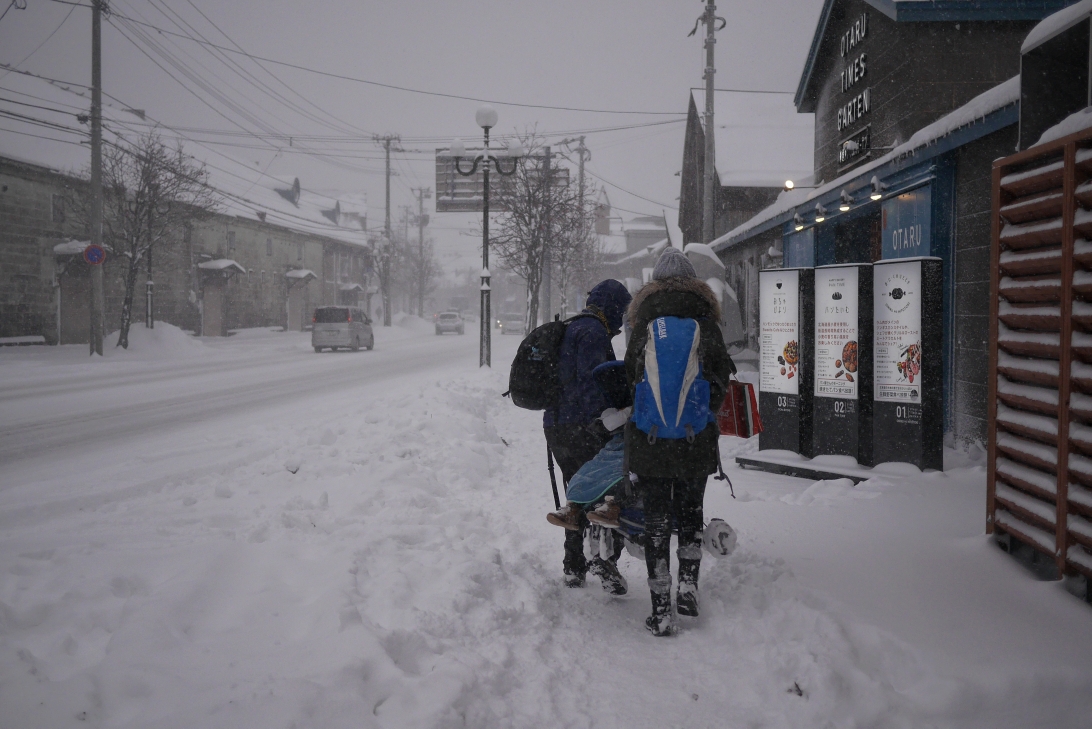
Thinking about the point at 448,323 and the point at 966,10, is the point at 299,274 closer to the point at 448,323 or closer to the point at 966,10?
the point at 448,323

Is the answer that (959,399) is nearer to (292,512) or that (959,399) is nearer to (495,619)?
(495,619)

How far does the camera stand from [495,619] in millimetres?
3799

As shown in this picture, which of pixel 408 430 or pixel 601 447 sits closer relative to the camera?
pixel 601 447

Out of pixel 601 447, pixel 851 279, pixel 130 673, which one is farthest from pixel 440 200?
pixel 130 673

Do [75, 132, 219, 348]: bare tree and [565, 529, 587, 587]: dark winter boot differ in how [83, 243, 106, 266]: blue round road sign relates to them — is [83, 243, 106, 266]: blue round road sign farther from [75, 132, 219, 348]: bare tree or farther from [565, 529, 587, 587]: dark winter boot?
[565, 529, 587, 587]: dark winter boot

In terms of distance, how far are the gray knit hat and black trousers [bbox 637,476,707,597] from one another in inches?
43.9

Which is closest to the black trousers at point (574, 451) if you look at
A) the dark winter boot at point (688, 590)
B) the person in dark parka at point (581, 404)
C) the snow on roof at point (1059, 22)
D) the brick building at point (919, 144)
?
the person in dark parka at point (581, 404)

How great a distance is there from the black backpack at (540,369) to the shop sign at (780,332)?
13.8 ft

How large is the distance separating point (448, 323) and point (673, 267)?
147ft

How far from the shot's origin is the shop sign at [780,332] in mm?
7707

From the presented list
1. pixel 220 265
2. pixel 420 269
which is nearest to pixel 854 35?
pixel 220 265

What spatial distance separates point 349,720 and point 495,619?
128 cm

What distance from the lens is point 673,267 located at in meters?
3.97

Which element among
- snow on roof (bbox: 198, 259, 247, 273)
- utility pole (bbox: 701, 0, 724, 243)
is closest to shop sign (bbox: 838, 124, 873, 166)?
utility pole (bbox: 701, 0, 724, 243)
